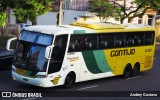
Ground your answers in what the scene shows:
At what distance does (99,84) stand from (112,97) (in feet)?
9.47

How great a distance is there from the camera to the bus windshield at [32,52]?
1742cm

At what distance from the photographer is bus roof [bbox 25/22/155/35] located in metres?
18.0

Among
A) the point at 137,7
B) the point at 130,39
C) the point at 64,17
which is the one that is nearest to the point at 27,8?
the point at 130,39

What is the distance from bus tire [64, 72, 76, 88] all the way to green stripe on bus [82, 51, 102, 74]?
3.51 ft

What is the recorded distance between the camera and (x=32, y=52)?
1773cm

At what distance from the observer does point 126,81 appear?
70.7 feet

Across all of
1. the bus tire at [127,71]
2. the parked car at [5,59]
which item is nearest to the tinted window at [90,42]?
the bus tire at [127,71]

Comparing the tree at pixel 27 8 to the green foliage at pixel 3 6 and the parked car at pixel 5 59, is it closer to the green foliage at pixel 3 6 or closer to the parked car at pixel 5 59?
the green foliage at pixel 3 6

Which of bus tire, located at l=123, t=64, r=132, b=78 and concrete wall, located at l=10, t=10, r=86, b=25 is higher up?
concrete wall, located at l=10, t=10, r=86, b=25

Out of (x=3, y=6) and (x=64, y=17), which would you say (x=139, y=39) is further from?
(x=64, y=17)

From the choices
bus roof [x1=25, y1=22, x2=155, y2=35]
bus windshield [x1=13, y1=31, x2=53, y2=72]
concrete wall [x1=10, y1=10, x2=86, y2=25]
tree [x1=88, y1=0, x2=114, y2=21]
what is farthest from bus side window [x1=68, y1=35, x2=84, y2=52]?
concrete wall [x1=10, y1=10, x2=86, y2=25]

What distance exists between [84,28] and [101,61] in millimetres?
1857

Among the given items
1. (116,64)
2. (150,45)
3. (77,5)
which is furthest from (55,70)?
(77,5)

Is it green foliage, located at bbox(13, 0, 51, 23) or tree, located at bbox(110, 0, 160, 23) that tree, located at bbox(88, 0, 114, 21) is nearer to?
tree, located at bbox(110, 0, 160, 23)
